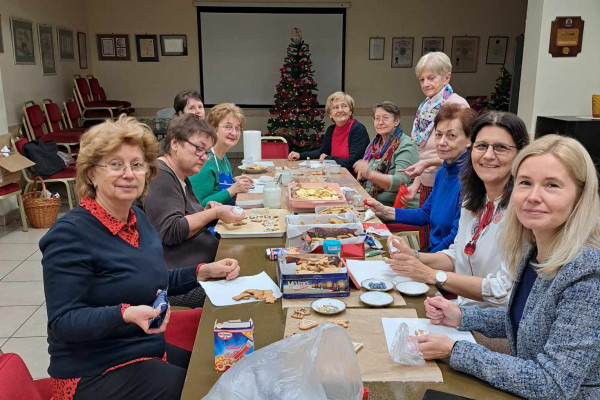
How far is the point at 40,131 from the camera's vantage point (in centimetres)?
633

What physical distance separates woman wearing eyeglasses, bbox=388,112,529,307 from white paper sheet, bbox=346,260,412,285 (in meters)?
0.04

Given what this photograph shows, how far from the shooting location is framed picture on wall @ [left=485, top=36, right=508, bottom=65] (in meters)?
9.02

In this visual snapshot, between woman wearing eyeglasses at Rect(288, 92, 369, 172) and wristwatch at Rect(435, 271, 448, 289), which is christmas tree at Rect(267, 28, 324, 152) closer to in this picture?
woman wearing eyeglasses at Rect(288, 92, 369, 172)

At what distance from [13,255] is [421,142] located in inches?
145

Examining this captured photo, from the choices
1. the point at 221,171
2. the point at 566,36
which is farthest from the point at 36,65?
the point at 566,36

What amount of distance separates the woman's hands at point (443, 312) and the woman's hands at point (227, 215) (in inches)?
47.8

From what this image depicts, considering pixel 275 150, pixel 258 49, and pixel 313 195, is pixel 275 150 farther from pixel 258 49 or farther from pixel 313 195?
pixel 258 49

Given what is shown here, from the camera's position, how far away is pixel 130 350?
5.03ft

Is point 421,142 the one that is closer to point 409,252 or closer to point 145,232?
point 409,252

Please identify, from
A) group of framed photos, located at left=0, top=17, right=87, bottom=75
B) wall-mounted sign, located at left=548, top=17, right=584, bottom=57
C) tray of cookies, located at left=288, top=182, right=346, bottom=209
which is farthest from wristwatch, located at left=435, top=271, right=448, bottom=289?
group of framed photos, located at left=0, top=17, right=87, bottom=75

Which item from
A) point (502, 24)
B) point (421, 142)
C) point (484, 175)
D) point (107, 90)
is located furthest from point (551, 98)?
point (107, 90)

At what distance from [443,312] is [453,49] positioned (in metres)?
8.49

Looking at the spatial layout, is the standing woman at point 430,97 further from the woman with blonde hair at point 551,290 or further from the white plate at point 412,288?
the woman with blonde hair at point 551,290

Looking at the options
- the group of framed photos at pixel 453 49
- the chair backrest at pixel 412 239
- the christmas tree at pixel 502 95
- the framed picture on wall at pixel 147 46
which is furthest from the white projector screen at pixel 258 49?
the chair backrest at pixel 412 239
